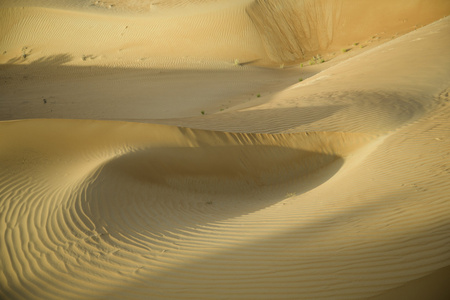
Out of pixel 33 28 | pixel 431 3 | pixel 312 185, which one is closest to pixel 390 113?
pixel 312 185

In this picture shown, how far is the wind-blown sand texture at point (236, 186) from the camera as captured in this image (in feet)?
11.7

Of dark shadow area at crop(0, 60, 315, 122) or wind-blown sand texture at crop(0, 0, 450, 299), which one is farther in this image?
dark shadow area at crop(0, 60, 315, 122)

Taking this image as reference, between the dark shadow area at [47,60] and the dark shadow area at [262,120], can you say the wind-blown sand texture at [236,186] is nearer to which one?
the dark shadow area at [262,120]

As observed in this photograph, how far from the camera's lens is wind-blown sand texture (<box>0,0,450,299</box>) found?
3.57 m

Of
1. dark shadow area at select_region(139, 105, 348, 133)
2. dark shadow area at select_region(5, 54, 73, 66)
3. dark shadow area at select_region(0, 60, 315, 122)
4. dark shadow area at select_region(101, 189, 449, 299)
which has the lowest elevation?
dark shadow area at select_region(101, 189, 449, 299)

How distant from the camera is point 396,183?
17.0 ft

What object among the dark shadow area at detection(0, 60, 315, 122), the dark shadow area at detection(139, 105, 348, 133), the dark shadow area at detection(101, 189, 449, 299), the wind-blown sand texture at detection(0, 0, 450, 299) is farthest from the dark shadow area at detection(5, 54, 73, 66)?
the dark shadow area at detection(101, 189, 449, 299)

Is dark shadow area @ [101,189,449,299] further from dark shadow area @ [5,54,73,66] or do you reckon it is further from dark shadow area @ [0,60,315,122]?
dark shadow area @ [5,54,73,66]

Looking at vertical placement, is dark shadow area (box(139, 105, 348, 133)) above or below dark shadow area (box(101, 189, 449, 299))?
above

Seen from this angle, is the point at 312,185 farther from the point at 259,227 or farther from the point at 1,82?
the point at 1,82

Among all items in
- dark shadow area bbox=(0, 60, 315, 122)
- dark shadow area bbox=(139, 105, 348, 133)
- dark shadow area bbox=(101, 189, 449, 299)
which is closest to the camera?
dark shadow area bbox=(101, 189, 449, 299)

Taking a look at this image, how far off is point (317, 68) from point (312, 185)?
1352 cm

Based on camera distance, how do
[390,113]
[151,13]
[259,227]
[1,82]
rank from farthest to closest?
[151,13]
[1,82]
[390,113]
[259,227]

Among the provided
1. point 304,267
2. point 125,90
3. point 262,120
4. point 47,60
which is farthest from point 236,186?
point 47,60
